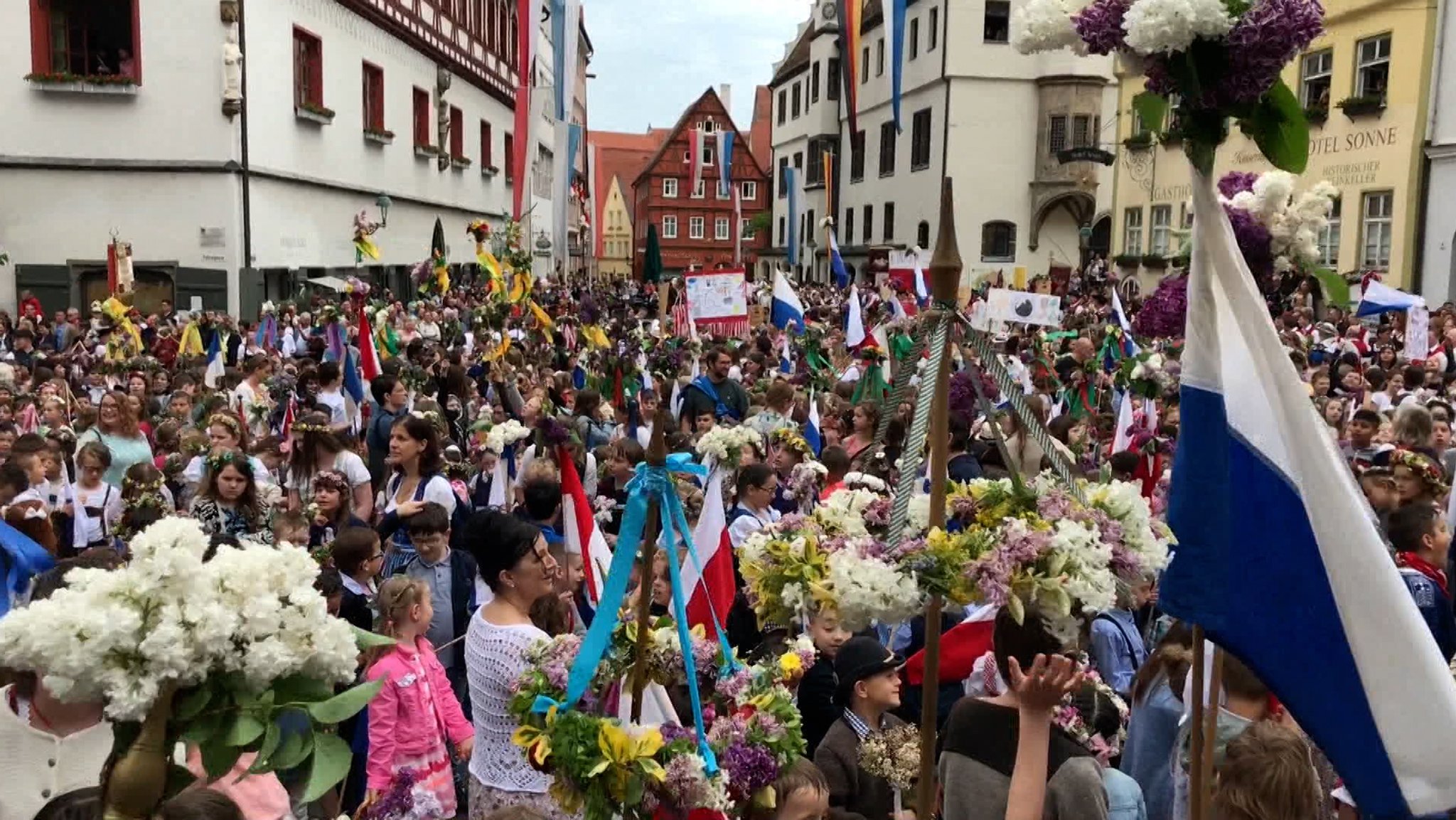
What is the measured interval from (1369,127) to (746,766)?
27.2 meters

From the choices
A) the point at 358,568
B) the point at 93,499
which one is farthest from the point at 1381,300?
the point at 93,499

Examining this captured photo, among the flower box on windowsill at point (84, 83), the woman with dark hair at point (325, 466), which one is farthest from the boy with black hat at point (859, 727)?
the flower box on windowsill at point (84, 83)

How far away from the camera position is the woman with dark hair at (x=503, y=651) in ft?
14.0

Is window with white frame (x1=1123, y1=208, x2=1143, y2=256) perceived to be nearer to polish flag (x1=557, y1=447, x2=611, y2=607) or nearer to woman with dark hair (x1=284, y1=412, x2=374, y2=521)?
woman with dark hair (x1=284, y1=412, x2=374, y2=521)

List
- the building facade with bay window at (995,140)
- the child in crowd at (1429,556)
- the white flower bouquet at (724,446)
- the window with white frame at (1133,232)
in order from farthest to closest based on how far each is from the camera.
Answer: the building facade with bay window at (995,140), the window with white frame at (1133,232), the white flower bouquet at (724,446), the child in crowd at (1429,556)

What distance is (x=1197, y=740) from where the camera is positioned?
3.31 m

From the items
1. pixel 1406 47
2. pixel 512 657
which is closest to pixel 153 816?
pixel 512 657

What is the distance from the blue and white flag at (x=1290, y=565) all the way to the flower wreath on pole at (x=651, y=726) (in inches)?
45.0

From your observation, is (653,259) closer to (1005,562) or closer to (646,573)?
(646,573)

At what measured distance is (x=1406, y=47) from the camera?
2477 centimetres

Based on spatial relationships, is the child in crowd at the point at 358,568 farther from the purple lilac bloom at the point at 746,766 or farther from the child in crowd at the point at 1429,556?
the child in crowd at the point at 1429,556

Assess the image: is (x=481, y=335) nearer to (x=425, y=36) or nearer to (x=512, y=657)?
(x=512, y=657)

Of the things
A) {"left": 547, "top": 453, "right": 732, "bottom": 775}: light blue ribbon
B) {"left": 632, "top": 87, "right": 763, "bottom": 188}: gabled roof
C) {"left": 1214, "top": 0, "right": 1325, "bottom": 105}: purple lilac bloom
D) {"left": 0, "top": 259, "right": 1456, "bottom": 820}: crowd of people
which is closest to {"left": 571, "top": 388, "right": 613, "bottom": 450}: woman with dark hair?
{"left": 0, "top": 259, "right": 1456, "bottom": 820}: crowd of people

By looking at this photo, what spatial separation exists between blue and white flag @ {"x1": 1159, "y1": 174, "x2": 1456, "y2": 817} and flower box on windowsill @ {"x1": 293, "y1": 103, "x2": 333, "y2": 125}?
24005mm
